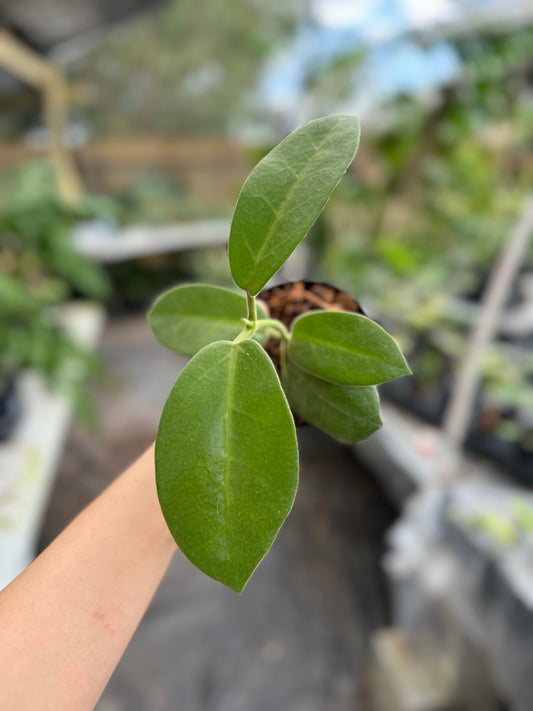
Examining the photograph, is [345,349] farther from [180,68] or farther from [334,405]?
[180,68]

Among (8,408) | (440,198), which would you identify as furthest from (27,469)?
(440,198)

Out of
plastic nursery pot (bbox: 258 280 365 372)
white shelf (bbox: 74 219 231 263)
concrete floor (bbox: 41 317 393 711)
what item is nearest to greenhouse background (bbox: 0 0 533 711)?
concrete floor (bbox: 41 317 393 711)

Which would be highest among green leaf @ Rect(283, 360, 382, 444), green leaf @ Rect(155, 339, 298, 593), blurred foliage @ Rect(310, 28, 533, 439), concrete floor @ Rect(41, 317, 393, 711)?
green leaf @ Rect(155, 339, 298, 593)

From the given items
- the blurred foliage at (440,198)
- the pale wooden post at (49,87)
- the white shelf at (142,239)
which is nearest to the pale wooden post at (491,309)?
the blurred foliage at (440,198)

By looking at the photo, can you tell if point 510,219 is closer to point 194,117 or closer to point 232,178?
point 232,178

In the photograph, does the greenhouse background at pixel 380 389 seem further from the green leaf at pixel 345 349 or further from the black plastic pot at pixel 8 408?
the green leaf at pixel 345 349

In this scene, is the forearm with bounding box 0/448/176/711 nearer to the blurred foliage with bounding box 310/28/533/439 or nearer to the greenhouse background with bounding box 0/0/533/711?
the greenhouse background with bounding box 0/0/533/711

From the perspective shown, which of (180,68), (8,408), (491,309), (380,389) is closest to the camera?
(491,309)
